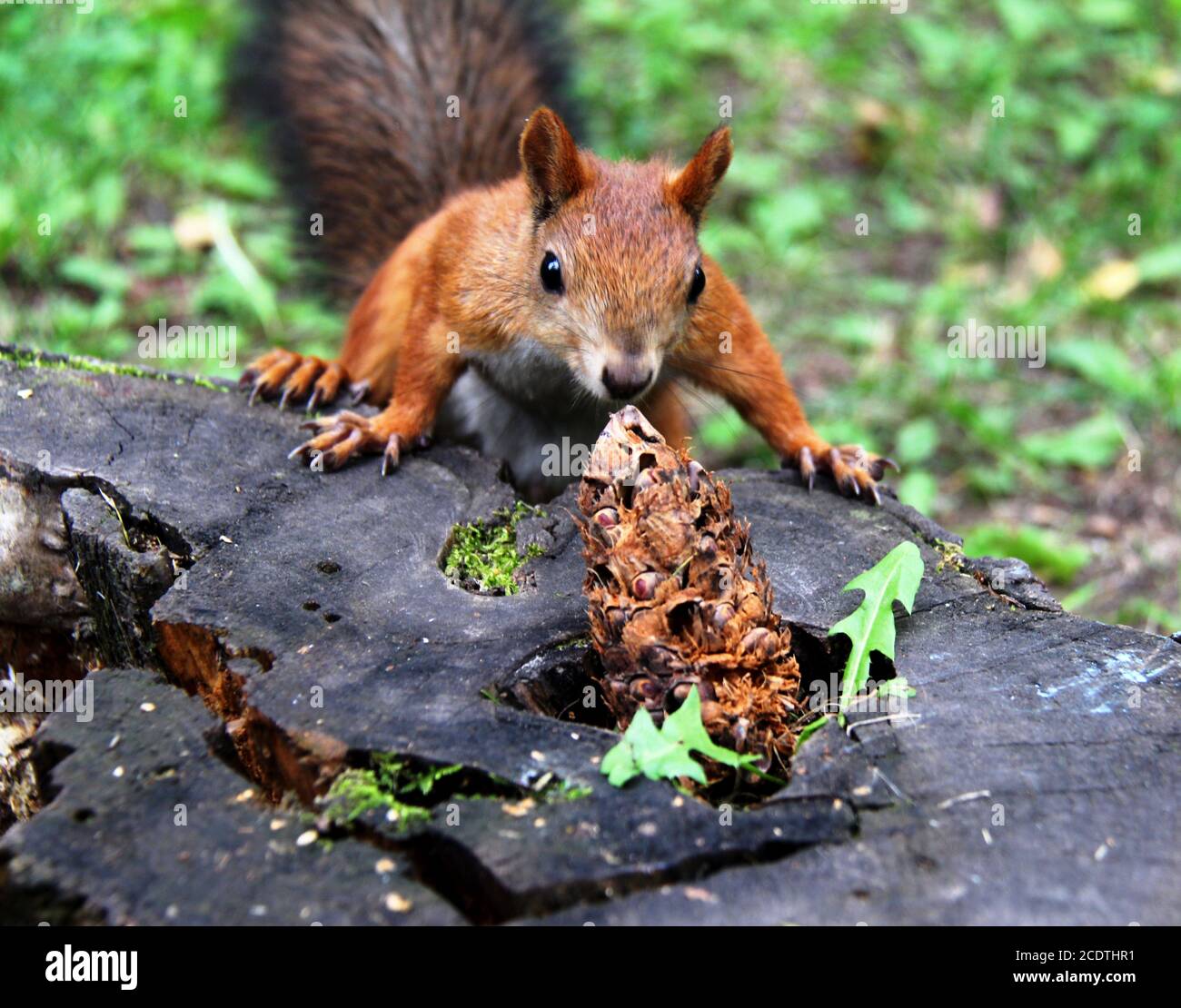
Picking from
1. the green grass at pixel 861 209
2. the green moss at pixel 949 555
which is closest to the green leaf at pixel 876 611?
the green moss at pixel 949 555

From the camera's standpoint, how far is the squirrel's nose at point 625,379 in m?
1.95

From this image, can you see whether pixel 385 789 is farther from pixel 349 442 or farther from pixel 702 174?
pixel 702 174

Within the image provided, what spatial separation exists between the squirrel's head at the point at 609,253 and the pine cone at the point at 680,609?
545mm

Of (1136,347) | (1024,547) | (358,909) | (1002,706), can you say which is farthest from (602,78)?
(358,909)

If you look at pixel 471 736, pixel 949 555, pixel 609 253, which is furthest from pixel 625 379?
pixel 471 736

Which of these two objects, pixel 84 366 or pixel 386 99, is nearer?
pixel 84 366

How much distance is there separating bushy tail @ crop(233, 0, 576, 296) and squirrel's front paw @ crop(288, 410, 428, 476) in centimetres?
106

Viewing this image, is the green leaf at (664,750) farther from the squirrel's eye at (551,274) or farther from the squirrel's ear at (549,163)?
the squirrel's ear at (549,163)

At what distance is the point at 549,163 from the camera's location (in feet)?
7.18

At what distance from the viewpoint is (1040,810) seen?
1246 millimetres

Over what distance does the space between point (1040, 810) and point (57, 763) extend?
1001mm

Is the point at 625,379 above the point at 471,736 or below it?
above

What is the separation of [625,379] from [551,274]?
12.7 inches

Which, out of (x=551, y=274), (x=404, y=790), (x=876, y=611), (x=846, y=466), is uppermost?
(x=551, y=274)
